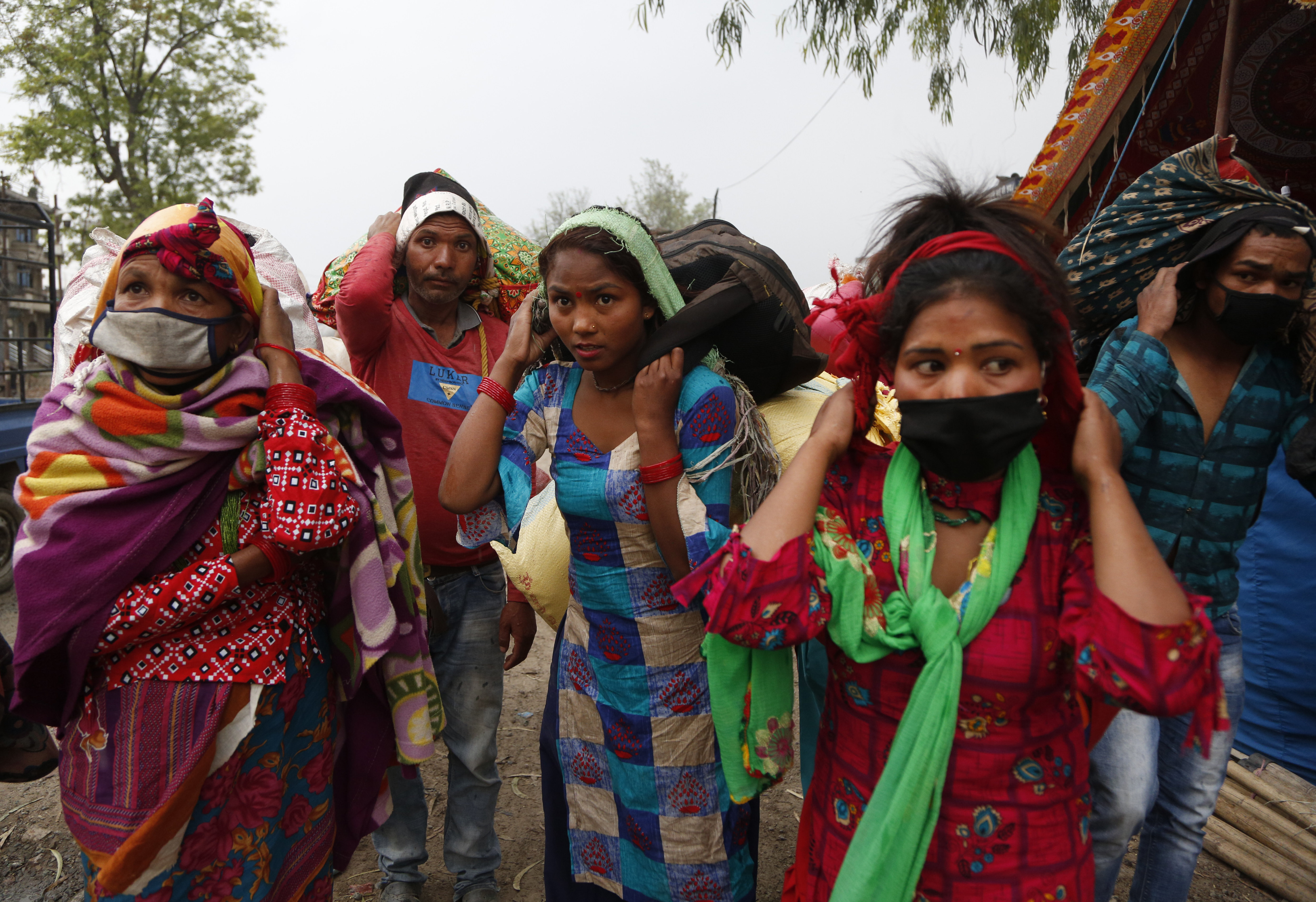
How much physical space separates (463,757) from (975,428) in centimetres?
223

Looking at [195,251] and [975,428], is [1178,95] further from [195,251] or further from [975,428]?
[195,251]

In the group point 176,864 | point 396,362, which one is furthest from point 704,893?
point 396,362

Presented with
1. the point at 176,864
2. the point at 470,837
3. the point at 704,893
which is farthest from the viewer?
the point at 470,837

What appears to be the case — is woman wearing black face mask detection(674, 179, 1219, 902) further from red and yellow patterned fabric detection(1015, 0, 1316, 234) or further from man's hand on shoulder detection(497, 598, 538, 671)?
red and yellow patterned fabric detection(1015, 0, 1316, 234)

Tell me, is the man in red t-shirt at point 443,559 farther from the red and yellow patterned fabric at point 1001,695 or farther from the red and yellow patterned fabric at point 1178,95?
the red and yellow patterned fabric at point 1178,95

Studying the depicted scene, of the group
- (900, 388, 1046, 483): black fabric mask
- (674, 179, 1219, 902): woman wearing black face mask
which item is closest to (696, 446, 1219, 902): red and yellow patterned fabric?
(674, 179, 1219, 902): woman wearing black face mask

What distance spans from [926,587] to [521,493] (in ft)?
3.70

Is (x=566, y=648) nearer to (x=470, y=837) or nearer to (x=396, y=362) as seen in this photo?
(x=470, y=837)

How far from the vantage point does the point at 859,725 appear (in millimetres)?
1649

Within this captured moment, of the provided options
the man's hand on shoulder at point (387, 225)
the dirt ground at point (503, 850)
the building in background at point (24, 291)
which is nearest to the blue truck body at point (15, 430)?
the building in background at point (24, 291)

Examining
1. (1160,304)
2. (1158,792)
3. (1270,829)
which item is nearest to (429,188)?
(1160,304)

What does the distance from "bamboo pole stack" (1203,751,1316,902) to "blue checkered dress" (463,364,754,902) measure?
7.33 ft

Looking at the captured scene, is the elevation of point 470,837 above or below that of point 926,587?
below

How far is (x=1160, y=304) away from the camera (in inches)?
86.3
